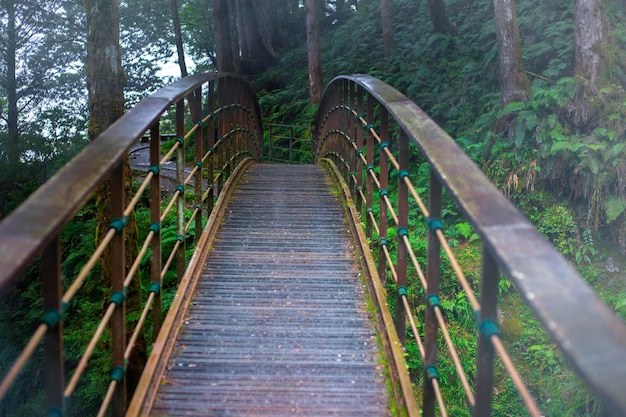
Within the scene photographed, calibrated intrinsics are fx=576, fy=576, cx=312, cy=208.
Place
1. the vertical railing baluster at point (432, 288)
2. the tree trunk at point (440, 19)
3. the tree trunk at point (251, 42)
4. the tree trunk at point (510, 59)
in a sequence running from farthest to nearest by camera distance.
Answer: the tree trunk at point (251, 42), the tree trunk at point (440, 19), the tree trunk at point (510, 59), the vertical railing baluster at point (432, 288)

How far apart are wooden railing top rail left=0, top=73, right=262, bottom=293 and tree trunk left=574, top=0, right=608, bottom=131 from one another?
21.2 ft

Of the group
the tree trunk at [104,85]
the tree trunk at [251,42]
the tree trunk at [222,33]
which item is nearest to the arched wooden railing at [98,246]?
the tree trunk at [104,85]

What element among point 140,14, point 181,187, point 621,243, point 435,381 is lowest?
point 621,243

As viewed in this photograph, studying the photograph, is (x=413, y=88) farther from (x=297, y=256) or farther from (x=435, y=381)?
(x=435, y=381)

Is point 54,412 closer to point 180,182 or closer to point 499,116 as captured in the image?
point 180,182

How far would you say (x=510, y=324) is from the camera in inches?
264

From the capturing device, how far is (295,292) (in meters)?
3.99

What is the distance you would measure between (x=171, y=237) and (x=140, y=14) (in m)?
18.8

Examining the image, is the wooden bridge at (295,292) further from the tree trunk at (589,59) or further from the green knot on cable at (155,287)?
the tree trunk at (589,59)

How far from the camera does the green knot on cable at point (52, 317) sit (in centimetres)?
178

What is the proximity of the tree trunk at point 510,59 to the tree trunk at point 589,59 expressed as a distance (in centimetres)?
77

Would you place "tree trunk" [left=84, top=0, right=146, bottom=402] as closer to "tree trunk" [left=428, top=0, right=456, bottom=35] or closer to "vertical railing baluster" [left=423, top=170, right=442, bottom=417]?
"vertical railing baluster" [left=423, top=170, right=442, bottom=417]

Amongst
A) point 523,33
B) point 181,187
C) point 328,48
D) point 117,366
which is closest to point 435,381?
point 117,366

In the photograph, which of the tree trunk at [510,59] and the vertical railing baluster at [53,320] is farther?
the tree trunk at [510,59]
